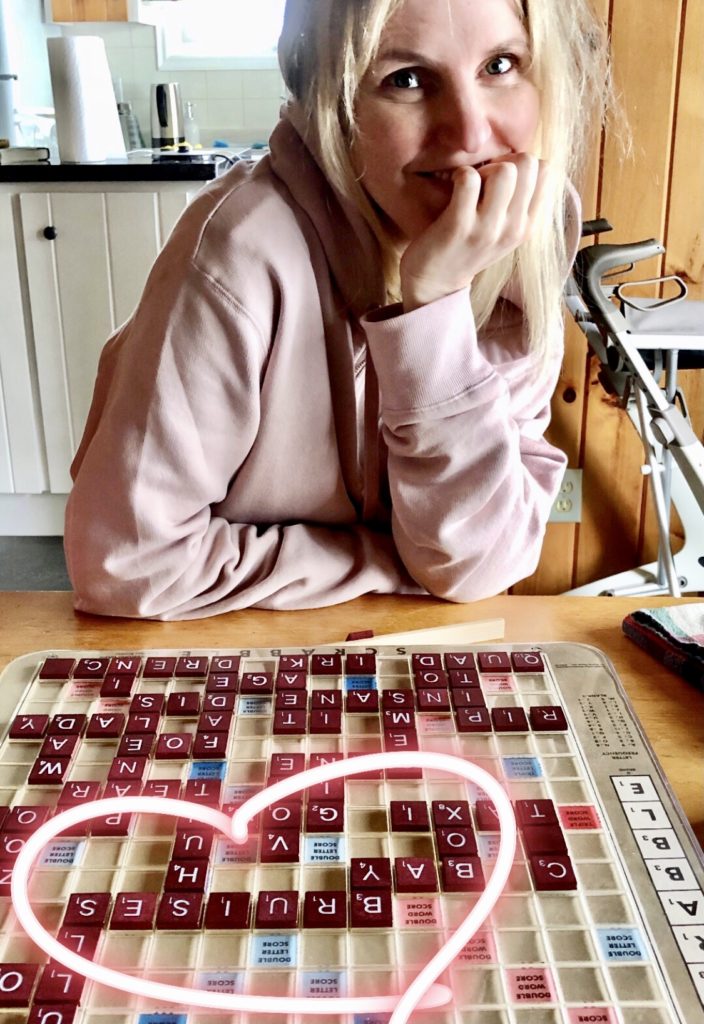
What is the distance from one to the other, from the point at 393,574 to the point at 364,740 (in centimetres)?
28

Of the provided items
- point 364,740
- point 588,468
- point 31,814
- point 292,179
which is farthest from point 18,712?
point 588,468

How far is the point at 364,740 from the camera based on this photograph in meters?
0.59

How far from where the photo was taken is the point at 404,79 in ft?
2.54

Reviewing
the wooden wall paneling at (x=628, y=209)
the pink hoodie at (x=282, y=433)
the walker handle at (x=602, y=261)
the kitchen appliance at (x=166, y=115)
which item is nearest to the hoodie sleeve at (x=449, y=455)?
the pink hoodie at (x=282, y=433)

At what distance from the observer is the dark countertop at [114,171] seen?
235 cm

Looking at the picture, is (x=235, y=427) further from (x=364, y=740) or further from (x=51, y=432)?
(x=51, y=432)

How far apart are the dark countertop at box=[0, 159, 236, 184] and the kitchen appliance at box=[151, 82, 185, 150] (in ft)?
2.04

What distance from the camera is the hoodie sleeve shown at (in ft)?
2.60

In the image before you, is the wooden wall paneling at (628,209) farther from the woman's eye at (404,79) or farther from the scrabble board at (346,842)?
the scrabble board at (346,842)

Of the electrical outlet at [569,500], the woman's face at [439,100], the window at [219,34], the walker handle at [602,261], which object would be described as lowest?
the electrical outlet at [569,500]

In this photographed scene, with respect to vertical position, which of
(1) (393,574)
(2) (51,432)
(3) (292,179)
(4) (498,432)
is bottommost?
(2) (51,432)

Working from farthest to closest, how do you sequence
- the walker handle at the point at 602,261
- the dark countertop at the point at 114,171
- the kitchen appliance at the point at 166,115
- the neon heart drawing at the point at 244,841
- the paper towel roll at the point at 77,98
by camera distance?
the kitchen appliance at the point at 166,115 < the paper towel roll at the point at 77,98 < the dark countertop at the point at 114,171 < the walker handle at the point at 602,261 < the neon heart drawing at the point at 244,841

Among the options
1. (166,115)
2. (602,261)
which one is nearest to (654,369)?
(602,261)

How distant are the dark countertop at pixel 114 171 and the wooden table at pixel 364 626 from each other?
177 cm
